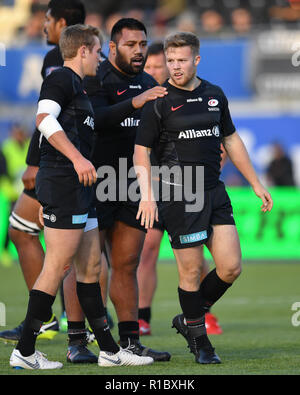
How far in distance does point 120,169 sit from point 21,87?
1298cm

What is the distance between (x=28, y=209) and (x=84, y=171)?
76.5 inches

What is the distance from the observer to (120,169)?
6.48 m

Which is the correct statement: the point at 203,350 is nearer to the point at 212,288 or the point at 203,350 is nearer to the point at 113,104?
the point at 212,288

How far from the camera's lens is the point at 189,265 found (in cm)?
583

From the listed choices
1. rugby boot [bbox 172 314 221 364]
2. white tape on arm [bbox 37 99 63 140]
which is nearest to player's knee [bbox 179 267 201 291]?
rugby boot [bbox 172 314 221 364]

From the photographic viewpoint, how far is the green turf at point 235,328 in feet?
18.2

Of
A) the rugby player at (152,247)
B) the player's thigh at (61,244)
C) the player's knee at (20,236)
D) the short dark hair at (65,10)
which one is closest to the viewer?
the player's thigh at (61,244)

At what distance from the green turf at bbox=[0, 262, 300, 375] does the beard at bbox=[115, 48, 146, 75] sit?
2.05 m

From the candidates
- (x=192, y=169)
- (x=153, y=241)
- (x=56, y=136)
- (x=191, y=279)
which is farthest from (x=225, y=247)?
(x=153, y=241)

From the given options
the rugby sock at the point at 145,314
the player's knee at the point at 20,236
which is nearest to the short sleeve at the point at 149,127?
the player's knee at the point at 20,236

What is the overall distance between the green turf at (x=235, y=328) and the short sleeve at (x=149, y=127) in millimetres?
1457

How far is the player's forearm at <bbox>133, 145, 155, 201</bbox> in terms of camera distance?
5706 millimetres

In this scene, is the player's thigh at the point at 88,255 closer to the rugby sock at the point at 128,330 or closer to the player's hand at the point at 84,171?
the player's hand at the point at 84,171

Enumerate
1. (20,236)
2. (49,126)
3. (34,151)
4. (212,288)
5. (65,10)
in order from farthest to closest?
(20,236) < (65,10) < (34,151) < (212,288) < (49,126)
